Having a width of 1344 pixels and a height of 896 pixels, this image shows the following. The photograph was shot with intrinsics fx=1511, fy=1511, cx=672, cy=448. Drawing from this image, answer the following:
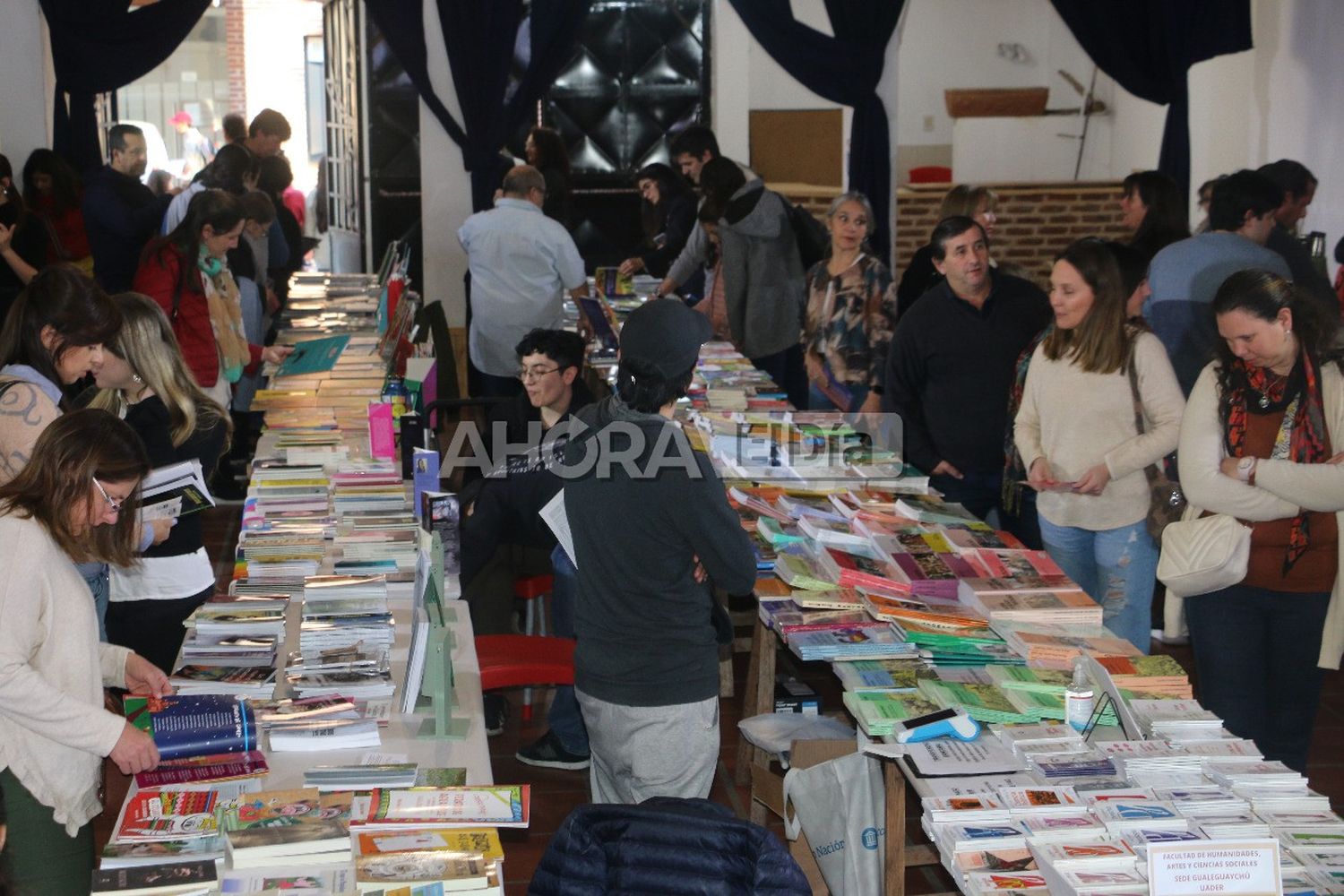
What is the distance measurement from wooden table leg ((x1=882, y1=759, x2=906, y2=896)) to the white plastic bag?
26 millimetres

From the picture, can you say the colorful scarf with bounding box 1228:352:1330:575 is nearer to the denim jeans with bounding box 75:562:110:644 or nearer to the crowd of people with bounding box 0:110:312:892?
the crowd of people with bounding box 0:110:312:892

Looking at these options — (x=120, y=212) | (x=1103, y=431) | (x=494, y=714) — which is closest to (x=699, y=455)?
(x=1103, y=431)

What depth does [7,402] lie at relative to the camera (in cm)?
349

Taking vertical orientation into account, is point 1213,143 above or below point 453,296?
above

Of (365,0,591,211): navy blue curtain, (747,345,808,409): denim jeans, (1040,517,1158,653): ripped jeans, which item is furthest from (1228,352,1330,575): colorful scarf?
(365,0,591,211): navy blue curtain

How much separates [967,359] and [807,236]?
2233 mm

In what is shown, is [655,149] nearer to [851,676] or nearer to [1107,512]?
[1107,512]

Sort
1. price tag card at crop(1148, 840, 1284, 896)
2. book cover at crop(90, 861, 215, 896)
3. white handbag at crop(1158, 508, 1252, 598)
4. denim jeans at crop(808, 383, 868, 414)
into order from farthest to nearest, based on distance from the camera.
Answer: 1. denim jeans at crop(808, 383, 868, 414)
2. white handbag at crop(1158, 508, 1252, 598)
3. book cover at crop(90, 861, 215, 896)
4. price tag card at crop(1148, 840, 1284, 896)

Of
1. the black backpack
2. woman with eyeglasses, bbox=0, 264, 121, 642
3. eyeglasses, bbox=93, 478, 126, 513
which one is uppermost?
the black backpack

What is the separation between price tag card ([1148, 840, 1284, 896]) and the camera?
2344 millimetres

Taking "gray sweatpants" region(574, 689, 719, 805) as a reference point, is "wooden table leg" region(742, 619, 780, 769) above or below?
below

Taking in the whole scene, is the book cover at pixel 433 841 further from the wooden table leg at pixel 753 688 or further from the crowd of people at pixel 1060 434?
the wooden table leg at pixel 753 688

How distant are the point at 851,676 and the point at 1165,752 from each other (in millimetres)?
750

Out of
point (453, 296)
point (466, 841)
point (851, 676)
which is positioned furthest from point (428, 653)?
point (453, 296)
